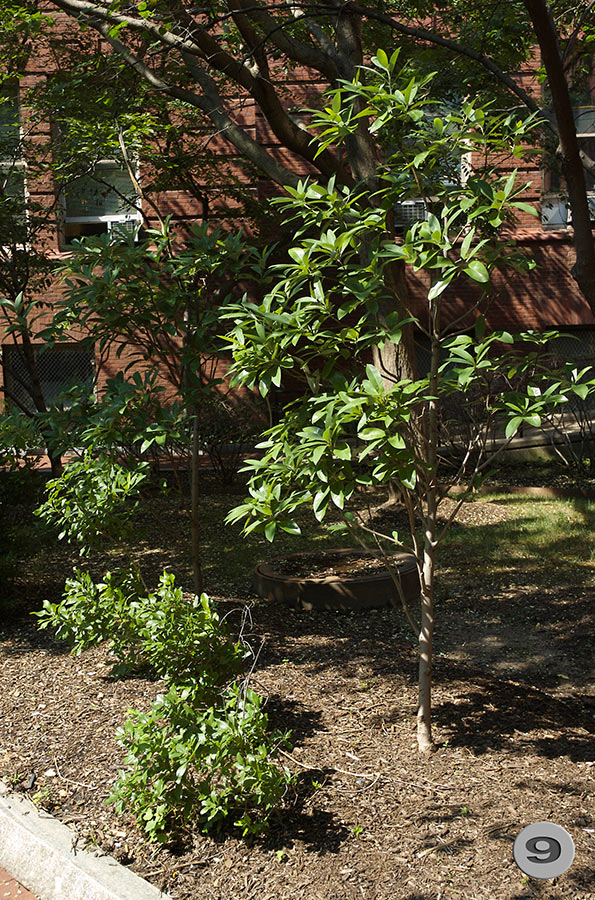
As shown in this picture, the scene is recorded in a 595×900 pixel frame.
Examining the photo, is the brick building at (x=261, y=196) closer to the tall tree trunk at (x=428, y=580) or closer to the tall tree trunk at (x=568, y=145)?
the tall tree trunk at (x=568, y=145)

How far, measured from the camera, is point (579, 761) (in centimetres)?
416

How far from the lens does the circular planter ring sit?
672 centimetres

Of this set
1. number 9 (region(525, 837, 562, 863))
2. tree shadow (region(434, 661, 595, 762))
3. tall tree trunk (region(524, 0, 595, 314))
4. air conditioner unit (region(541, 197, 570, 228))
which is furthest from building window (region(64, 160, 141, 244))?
number 9 (region(525, 837, 562, 863))

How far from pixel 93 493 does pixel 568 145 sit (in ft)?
12.6

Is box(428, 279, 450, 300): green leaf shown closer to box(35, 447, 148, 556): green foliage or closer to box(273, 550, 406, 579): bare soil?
box(35, 447, 148, 556): green foliage

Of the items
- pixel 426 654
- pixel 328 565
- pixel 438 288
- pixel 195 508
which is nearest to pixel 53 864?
pixel 426 654

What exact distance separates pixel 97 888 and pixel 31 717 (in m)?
1.80

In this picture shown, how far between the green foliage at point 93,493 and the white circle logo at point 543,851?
10.1 feet

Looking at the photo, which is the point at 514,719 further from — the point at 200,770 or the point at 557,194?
the point at 557,194

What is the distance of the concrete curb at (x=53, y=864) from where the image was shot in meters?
3.33

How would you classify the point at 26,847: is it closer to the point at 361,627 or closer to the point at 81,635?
the point at 81,635

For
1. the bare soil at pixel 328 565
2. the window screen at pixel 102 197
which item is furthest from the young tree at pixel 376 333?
the window screen at pixel 102 197

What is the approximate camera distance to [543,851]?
2.76m

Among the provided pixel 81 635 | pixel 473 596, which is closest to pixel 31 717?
pixel 81 635
